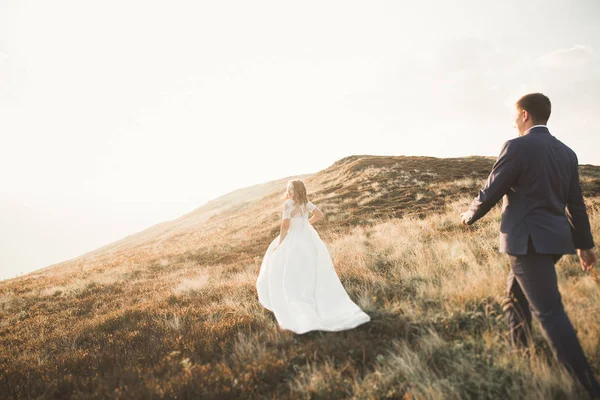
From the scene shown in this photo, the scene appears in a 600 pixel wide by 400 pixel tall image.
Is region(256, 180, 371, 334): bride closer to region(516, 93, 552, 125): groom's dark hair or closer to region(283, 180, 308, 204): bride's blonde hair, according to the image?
region(283, 180, 308, 204): bride's blonde hair

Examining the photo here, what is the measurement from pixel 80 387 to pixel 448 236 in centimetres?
866

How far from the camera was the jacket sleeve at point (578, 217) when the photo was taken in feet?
10.3

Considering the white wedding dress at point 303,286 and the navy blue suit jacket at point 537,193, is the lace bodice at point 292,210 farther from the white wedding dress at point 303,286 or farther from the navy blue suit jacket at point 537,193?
the navy blue suit jacket at point 537,193

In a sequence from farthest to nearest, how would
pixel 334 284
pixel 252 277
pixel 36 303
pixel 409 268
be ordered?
pixel 36 303 → pixel 252 277 → pixel 409 268 → pixel 334 284

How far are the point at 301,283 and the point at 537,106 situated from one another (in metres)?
4.24

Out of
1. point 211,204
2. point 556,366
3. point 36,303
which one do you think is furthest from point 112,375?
point 211,204

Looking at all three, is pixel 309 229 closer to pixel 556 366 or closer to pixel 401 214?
pixel 556 366

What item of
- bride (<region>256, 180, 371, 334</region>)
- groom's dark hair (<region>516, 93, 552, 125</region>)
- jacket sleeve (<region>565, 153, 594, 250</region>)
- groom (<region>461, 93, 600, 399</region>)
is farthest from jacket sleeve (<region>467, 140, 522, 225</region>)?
bride (<region>256, 180, 371, 334</region>)

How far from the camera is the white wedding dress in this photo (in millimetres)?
4777

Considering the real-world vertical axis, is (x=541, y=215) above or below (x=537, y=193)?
below

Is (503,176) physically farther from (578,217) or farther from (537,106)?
(578,217)

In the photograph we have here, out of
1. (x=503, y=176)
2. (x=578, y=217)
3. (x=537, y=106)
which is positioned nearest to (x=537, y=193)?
(x=503, y=176)

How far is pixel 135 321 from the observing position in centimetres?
679

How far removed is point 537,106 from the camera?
124 inches
